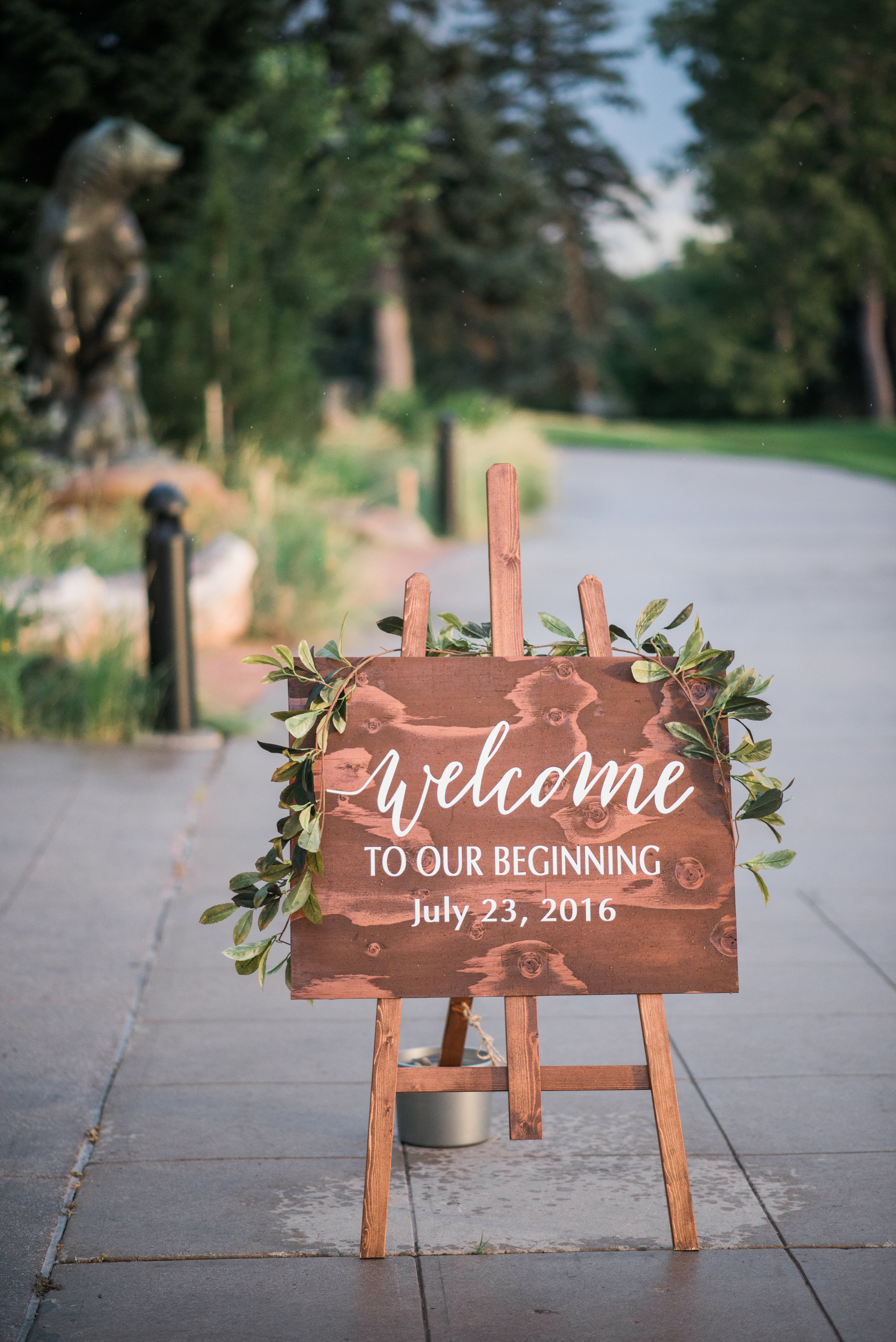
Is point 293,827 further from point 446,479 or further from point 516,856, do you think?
point 446,479

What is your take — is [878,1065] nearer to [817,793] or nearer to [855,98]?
[817,793]

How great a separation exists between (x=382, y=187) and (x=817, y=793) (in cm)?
1722

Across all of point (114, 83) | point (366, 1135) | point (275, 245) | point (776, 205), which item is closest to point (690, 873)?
→ point (366, 1135)

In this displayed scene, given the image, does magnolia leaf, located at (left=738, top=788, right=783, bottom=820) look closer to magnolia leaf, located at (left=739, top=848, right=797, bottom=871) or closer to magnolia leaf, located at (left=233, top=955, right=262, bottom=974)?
magnolia leaf, located at (left=739, top=848, right=797, bottom=871)

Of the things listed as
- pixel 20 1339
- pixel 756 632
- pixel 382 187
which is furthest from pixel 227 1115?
pixel 382 187

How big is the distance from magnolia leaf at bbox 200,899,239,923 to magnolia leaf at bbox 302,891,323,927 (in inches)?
5.9

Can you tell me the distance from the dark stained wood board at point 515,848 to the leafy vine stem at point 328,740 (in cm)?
3

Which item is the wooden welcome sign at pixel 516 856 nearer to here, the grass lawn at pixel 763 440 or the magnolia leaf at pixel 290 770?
the magnolia leaf at pixel 290 770

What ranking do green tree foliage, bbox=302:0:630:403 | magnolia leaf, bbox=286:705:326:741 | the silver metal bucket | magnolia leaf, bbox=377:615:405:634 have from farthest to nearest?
green tree foliage, bbox=302:0:630:403 < the silver metal bucket < magnolia leaf, bbox=377:615:405:634 < magnolia leaf, bbox=286:705:326:741

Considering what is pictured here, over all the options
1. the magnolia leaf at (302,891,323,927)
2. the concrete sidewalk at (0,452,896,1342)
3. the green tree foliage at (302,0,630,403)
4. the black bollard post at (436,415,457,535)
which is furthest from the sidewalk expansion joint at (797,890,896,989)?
the green tree foliage at (302,0,630,403)

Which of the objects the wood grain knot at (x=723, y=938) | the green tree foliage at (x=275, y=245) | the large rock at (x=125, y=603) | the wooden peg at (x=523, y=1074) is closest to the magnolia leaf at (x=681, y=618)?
the wood grain knot at (x=723, y=938)

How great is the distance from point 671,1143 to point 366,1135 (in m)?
0.87

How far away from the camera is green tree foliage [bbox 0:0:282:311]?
56.6ft

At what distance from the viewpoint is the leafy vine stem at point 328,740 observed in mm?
2959
